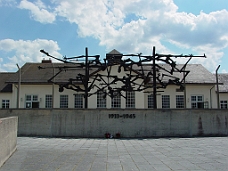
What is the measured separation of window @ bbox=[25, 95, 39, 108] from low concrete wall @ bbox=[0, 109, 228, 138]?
1283cm

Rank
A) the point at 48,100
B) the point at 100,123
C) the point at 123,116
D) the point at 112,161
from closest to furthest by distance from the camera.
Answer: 1. the point at 112,161
2. the point at 100,123
3. the point at 123,116
4. the point at 48,100

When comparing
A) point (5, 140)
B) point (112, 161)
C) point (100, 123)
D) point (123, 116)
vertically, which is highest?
point (123, 116)

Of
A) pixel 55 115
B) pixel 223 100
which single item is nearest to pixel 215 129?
pixel 55 115

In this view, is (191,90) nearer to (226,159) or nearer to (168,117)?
(168,117)

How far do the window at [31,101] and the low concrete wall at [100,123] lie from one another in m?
12.8

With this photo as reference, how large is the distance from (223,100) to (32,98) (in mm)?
22834

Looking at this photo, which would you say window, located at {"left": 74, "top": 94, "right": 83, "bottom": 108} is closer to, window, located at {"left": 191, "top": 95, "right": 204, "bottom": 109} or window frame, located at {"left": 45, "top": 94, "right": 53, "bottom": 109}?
window frame, located at {"left": 45, "top": 94, "right": 53, "bottom": 109}

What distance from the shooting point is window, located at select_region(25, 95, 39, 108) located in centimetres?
2944

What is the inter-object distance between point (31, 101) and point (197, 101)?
1943 cm

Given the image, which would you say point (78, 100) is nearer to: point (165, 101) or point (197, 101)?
point (165, 101)

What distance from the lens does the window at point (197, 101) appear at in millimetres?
29562

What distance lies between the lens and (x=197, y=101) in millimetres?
29547

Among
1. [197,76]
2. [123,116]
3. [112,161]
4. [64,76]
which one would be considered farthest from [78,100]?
[112,161]

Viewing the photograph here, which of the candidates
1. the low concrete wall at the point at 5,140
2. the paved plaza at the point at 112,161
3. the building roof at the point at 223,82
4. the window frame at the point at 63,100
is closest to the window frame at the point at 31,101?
the window frame at the point at 63,100
